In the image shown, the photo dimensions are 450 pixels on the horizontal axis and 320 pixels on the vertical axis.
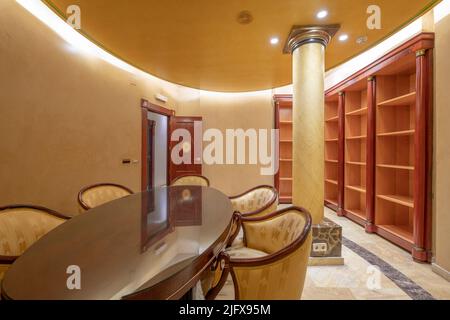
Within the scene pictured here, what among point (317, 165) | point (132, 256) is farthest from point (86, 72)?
point (317, 165)

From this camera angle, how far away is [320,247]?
2.52 metres

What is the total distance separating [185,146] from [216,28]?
10.5 feet

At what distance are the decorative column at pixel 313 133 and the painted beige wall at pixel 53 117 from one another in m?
2.73

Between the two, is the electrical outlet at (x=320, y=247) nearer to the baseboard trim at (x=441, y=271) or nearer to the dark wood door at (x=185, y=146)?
the baseboard trim at (x=441, y=271)

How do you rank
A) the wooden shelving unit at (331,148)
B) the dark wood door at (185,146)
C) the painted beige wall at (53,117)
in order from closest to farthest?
the painted beige wall at (53,117) < the wooden shelving unit at (331,148) < the dark wood door at (185,146)

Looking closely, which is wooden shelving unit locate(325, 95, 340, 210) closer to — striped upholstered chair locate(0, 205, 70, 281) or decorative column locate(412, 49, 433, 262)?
decorative column locate(412, 49, 433, 262)

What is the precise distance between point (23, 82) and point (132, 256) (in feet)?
7.78

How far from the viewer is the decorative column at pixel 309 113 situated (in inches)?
97.3

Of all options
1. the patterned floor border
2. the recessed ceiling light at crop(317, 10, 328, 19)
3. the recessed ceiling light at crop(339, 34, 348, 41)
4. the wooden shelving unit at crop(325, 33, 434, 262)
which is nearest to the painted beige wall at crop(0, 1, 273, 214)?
the recessed ceiling light at crop(317, 10, 328, 19)

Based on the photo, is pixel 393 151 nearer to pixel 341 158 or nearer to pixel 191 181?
pixel 341 158

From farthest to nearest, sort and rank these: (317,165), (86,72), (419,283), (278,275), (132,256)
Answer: (86,72)
(317,165)
(419,283)
(278,275)
(132,256)

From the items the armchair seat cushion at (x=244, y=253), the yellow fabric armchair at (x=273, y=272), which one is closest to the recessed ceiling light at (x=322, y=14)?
the yellow fabric armchair at (x=273, y=272)

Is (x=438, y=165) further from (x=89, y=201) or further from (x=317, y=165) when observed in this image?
(x=89, y=201)

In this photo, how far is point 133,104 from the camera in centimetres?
389
